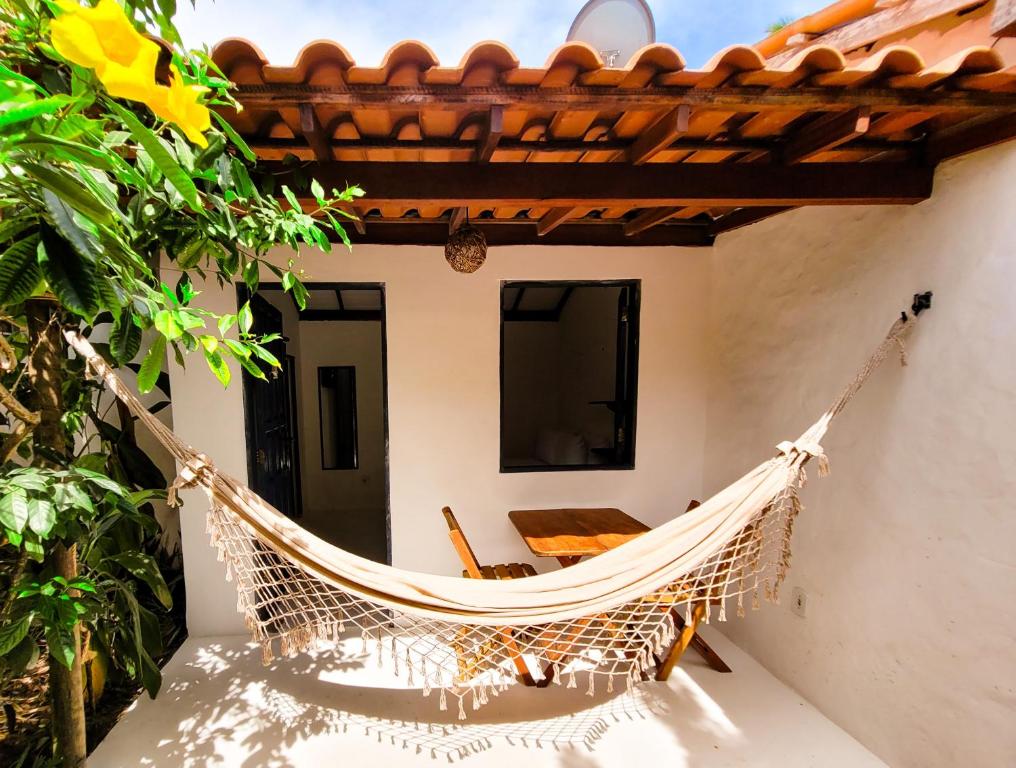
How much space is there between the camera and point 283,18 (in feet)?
5.24

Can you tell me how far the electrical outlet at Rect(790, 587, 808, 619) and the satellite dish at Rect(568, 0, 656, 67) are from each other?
7.38ft

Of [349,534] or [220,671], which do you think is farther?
[349,534]

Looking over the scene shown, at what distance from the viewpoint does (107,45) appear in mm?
367

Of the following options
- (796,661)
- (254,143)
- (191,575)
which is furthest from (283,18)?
(796,661)

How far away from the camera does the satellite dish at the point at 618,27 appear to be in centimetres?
180

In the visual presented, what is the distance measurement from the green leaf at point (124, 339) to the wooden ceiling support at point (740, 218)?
2226mm

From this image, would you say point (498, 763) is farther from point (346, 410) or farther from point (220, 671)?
point (346, 410)

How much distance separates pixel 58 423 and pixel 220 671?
1299 millimetres

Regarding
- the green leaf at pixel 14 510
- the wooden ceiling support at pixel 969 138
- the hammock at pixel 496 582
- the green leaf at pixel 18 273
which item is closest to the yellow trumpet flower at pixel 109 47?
the green leaf at pixel 18 273

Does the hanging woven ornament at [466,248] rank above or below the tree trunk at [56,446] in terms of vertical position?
above

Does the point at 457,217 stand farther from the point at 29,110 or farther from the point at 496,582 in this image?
the point at 29,110

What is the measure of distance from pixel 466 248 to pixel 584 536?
4.48 ft

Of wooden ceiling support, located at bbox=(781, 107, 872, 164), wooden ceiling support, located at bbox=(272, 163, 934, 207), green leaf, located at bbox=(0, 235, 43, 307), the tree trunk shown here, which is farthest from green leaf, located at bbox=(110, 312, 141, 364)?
wooden ceiling support, located at bbox=(781, 107, 872, 164)

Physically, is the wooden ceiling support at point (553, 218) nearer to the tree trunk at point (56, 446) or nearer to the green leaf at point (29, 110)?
the green leaf at point (29, 110)
